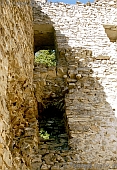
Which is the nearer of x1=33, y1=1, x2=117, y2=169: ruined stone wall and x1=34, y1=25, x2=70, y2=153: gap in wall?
x1=33, y1=1, x2=117, y2=169: ruined stone wall

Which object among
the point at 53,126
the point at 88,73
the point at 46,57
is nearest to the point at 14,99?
the point at 53,126

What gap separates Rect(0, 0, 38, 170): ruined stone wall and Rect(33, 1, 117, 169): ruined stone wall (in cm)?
72

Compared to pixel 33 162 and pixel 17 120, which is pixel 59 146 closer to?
pixel 33 162

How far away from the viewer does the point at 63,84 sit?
6.18m

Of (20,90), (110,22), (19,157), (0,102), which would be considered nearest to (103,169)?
(19,157)

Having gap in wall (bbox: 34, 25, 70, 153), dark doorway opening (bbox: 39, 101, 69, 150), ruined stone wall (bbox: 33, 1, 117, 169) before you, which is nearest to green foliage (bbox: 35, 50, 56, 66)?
ruined stone wall (bbox: 33, 1, 117, 169)

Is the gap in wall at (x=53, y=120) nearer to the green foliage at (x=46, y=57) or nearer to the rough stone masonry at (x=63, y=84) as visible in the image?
the rough stone masonry at (x=63, y=84)

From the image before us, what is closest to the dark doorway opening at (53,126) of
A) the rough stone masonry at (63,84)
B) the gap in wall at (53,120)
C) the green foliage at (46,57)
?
the gap in wall at (53,120)

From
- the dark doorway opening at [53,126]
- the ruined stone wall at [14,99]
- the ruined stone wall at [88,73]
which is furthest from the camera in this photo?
the dark doorway opening at [53,126]

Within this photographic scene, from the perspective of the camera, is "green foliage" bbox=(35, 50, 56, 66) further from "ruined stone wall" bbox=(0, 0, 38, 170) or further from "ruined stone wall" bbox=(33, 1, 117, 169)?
"ruined stone wall" bbox=(0, 0, 38, 170)

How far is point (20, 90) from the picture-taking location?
4375mm

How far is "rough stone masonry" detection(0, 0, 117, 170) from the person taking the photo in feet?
12.4

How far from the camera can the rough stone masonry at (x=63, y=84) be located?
3.77 meters

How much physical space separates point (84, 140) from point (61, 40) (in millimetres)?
3108
